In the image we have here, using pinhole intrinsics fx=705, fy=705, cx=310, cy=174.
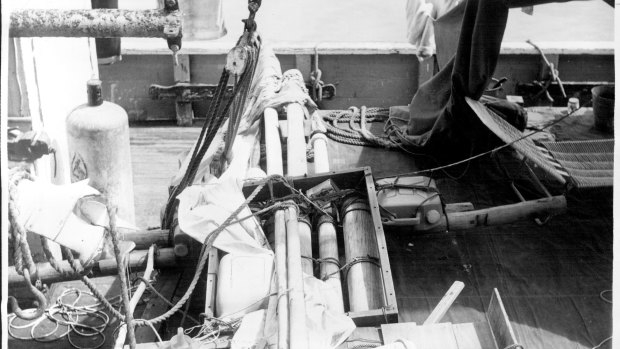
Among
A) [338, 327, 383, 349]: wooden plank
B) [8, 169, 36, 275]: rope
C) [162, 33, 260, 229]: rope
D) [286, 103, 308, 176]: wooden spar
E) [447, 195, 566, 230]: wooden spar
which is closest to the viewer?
[8, 169, 36, 275]: rope

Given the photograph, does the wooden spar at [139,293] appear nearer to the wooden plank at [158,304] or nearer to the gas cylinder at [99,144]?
the wooden plank at [158,304]

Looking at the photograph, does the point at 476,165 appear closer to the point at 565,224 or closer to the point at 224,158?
the point at 565,224

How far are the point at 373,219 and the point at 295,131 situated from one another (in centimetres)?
209

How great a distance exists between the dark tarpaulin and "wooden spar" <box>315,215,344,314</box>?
2.08m

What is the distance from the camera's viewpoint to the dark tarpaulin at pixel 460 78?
632cm

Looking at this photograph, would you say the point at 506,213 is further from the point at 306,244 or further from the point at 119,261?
the point at 119,261

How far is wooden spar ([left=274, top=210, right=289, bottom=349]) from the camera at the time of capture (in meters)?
3.74

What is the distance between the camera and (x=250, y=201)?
17.4 feet

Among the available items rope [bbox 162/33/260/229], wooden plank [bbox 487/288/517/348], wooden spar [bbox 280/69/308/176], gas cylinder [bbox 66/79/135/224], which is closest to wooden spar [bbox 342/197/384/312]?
wooden spar [bbox 280/69/308/176]

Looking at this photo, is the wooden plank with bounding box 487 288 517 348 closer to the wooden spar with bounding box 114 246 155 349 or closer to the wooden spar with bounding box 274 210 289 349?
the wooden spar with bounding box 274 210 289 349

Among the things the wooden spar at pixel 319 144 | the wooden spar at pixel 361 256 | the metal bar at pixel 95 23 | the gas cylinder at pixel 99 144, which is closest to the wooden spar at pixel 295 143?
the wooden spar at pixel 319 144

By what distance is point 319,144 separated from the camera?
275 inches

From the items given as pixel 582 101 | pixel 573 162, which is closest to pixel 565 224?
pixel 573 162

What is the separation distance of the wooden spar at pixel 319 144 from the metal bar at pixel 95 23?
2.99m
